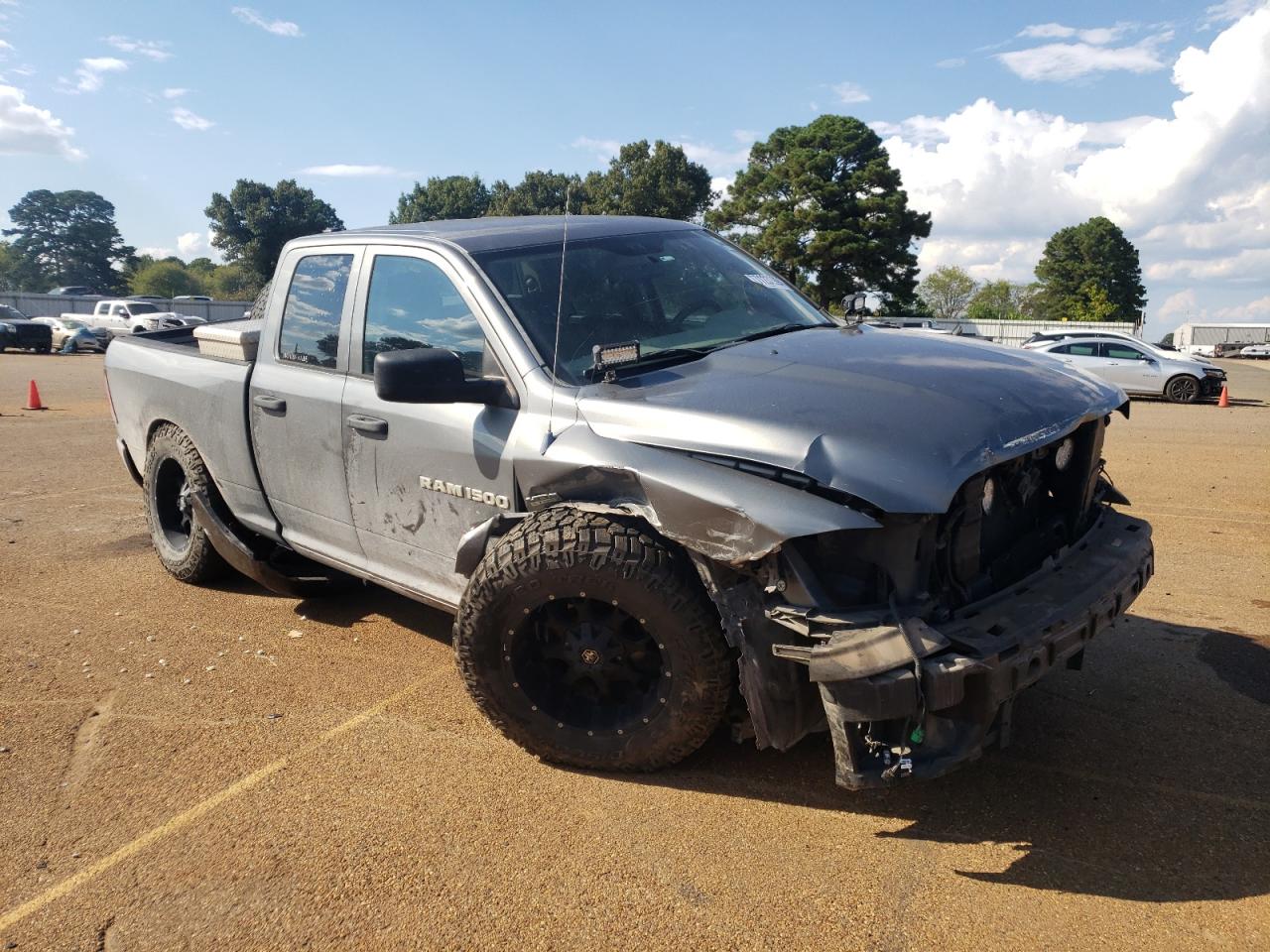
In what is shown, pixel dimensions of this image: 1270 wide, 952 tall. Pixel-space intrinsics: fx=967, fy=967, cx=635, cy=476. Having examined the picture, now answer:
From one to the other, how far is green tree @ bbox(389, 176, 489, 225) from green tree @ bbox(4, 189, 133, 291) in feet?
172

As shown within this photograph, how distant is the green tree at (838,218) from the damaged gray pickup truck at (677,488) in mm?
46297

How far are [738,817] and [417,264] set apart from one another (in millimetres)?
2514

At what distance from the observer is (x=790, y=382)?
323 cm

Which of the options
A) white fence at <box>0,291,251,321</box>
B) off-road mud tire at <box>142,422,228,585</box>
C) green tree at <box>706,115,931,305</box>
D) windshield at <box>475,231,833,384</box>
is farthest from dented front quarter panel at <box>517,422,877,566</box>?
white fence at <box>0,291,251,321</box>

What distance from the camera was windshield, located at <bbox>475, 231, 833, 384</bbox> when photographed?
3693mm

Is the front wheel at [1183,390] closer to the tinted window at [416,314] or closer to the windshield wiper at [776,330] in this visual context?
the windshield wiper at [776,330]

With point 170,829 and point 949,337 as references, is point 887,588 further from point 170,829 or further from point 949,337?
point 170,829

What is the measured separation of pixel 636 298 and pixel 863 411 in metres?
1.29

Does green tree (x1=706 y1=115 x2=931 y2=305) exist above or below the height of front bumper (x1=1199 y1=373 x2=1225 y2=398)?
above

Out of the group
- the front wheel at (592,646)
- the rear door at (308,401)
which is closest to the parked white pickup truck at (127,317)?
the rear door at (308,401)

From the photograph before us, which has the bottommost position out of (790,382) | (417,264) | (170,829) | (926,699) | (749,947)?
(170,829)

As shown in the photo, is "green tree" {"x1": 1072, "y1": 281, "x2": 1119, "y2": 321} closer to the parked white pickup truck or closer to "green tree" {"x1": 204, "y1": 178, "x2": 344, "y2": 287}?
"green tree" {"x1": 204, "y1": 178, "x2": 344, "y2": 287}

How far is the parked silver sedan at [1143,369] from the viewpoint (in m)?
18.9

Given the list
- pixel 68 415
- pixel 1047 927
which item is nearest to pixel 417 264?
pixel 1047 927
